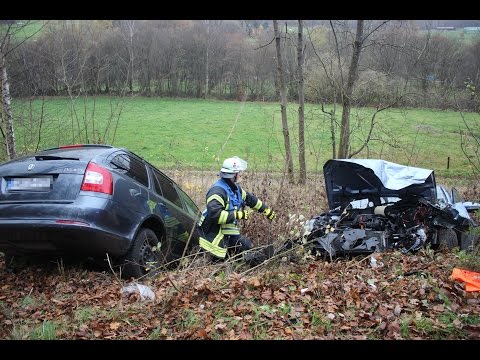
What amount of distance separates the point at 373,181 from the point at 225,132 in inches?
831

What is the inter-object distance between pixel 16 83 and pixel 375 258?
1238cm

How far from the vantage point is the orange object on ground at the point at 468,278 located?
4.36 m

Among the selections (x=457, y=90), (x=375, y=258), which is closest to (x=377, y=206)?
(x=375, y=258)

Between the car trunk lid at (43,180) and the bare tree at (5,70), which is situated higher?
the bare tree at (5,70)

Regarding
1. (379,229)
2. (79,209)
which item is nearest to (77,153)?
(79,209)

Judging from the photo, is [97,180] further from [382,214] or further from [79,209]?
[382,214]

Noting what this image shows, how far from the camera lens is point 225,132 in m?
→ 28.1

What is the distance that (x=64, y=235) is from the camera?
468 centimetres

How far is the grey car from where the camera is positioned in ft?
15.5

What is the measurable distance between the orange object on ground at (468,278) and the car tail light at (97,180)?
3791 millimetres

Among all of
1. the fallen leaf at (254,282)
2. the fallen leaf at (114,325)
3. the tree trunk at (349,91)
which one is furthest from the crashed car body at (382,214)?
the tree trunk at (349,91)

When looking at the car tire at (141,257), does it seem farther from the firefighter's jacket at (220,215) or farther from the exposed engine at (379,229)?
the exposed engine at (379,229)
